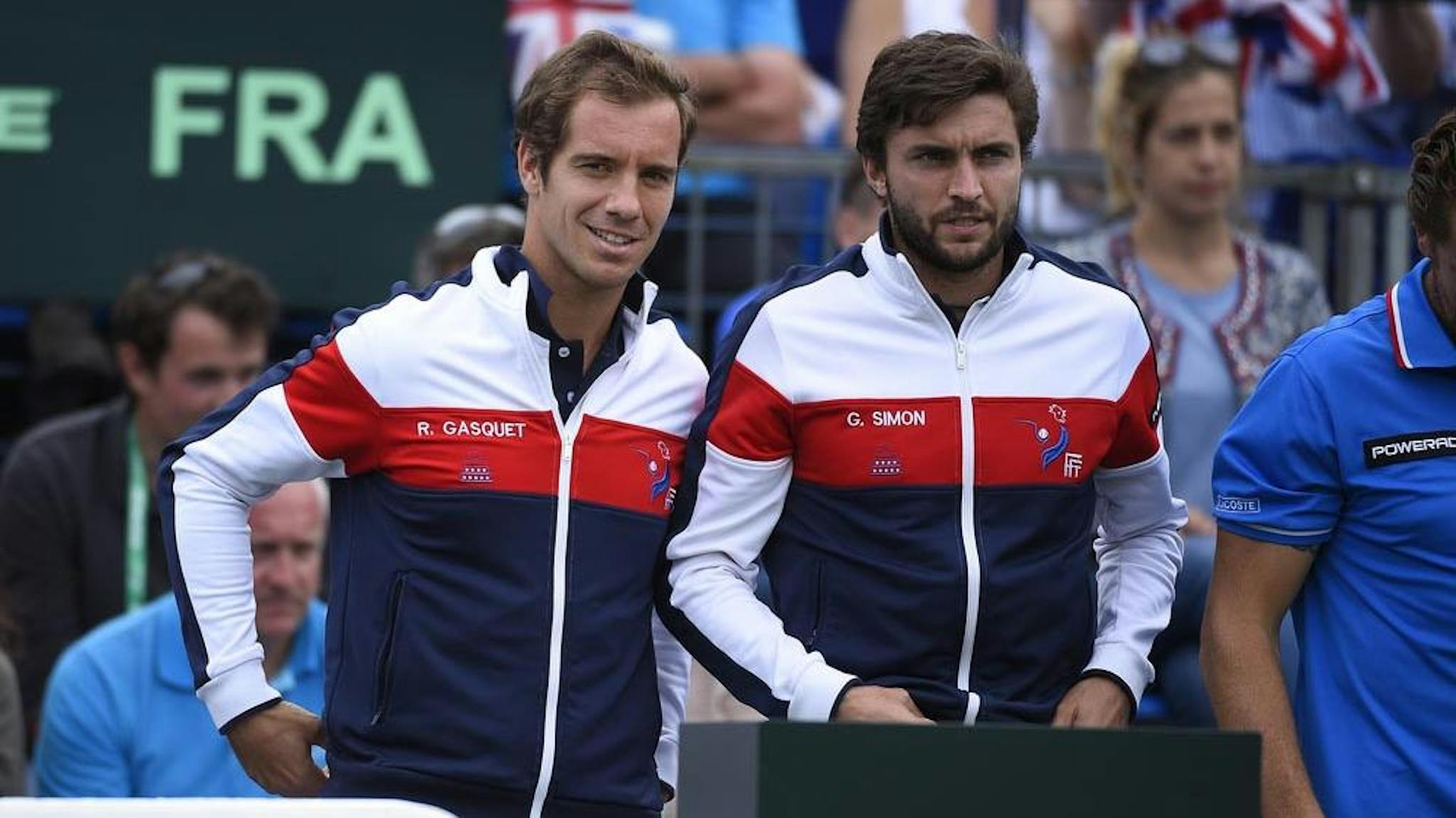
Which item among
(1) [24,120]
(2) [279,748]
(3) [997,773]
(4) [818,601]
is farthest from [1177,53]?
(3) [997,773]

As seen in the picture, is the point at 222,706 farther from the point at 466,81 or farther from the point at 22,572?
the point at 466,81

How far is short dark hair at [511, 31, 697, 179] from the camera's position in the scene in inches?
161

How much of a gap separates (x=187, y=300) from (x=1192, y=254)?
8.11 ft

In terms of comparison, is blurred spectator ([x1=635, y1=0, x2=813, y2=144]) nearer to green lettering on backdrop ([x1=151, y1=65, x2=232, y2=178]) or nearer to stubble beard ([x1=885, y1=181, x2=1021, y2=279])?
green lettering on backdrop ([x1=151, y1=65, x2=232, y2=178])

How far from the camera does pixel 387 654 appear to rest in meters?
3.97

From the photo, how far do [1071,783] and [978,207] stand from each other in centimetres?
109

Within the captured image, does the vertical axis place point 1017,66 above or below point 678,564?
above

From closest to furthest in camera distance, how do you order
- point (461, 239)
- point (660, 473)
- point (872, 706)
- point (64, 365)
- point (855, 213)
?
point (872, 706) → point (660, 473) → point (461, 239) → point (855, 213) → point (64, 365)

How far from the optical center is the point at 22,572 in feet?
20.4

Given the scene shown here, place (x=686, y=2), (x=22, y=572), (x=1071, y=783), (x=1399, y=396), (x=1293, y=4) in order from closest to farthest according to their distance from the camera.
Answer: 1. (x=1071, y=783)
2. (x=1399, y=396)
3. (x=22, y=572)
4. (x=1293, y=4)
5. (x=686, y=2)

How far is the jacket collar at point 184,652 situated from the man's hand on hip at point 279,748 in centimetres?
154

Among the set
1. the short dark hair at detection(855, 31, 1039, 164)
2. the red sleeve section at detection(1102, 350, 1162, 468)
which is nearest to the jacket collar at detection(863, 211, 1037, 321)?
the short dark hair at detection(855, 31, 1039, 164)

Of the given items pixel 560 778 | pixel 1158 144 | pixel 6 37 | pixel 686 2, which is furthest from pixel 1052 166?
pixel 560 778

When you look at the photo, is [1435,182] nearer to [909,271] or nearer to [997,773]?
[909,271]
